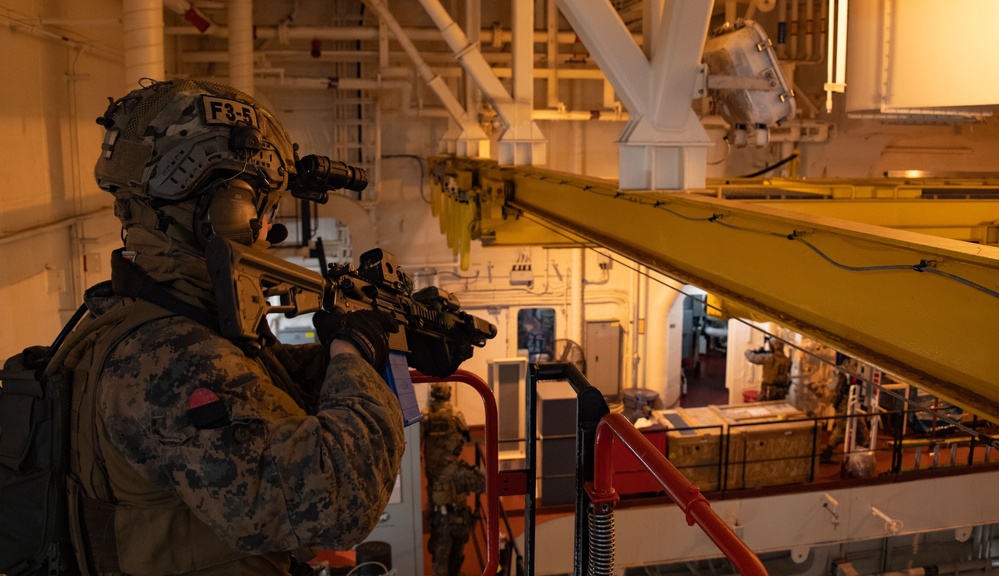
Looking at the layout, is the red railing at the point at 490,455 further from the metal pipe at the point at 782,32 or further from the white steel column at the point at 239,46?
the metal pipe at the point at 782,32

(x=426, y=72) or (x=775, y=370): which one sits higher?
(x=426, y=72)

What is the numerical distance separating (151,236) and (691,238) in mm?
2241

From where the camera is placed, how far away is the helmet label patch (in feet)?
6.57

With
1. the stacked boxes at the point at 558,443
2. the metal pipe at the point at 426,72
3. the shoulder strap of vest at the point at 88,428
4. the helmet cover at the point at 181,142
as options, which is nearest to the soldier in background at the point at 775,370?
the stacked boxes at the point at 558,443

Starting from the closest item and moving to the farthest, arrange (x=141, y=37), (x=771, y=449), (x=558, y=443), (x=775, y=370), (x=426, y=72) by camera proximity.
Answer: (x=141, y=37)
(x=771, y=449)
(x=558, y=443)
(x=426, y=72)
(x=775, y=370)

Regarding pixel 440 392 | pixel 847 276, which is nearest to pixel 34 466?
pixel 847 276

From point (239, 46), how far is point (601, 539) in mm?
8041

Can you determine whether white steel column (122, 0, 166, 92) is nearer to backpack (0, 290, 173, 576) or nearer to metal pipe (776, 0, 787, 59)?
backpack (0, 290, 173, 576)

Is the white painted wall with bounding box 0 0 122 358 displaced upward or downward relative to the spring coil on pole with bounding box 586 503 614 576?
upward

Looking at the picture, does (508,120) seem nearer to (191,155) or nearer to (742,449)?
(742,449)

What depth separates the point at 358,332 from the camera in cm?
202

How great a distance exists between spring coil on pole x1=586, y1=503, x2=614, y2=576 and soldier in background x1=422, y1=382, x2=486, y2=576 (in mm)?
4970

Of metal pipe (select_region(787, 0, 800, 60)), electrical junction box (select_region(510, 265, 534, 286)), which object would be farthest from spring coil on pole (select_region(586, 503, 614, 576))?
metal pipe (select_region(787, 0, 800, 60))

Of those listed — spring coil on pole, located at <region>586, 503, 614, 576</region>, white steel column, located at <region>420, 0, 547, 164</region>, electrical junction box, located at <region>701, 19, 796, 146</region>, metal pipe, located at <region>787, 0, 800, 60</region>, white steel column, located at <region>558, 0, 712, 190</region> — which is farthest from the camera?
metal pipe, located at <region>787, 0, 800, 60</region>
